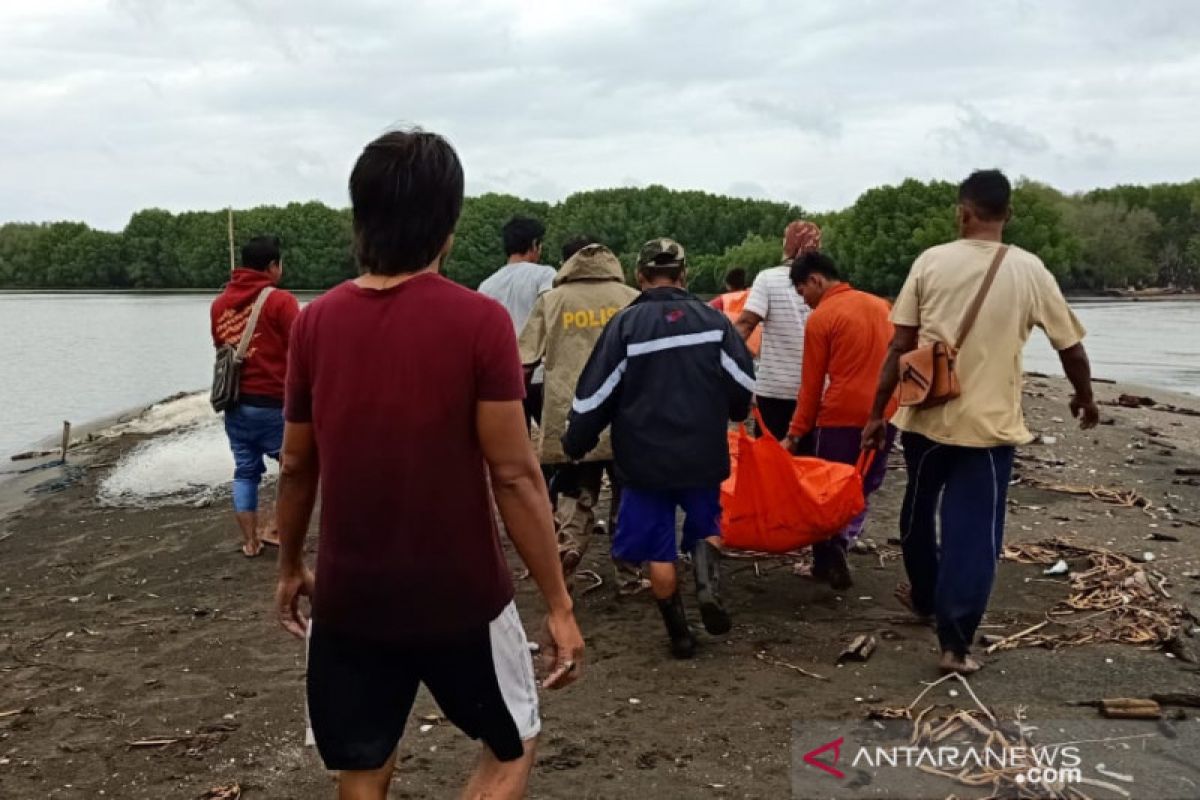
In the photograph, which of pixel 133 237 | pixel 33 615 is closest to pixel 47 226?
pixel 133 237

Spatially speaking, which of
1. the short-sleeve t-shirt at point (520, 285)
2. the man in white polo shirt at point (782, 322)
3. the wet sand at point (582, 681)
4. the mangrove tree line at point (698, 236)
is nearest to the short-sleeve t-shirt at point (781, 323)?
the man in white polo shirt at point (782, 322)

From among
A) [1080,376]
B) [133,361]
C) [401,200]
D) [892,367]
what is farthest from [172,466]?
[133,361]

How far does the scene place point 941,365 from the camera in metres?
4.81

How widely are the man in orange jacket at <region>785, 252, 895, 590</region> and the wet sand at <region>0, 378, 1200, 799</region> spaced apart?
Answer: 78 cm

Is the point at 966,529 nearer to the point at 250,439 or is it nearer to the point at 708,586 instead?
the point at 708,586

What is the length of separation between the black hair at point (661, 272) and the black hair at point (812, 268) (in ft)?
3.81

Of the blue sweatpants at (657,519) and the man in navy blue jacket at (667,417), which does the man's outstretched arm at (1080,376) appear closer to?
the man in navy blue jacket at (667,417)

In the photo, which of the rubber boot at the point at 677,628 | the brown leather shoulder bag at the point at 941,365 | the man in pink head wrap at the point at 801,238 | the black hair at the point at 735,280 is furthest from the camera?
the black hair at the point at 735,280

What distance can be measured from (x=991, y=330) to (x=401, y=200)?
3.14 m

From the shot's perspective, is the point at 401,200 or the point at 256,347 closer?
the point at 401,200

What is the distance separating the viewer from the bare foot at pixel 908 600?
5.79 metres

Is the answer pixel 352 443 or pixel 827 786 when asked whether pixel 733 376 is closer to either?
pixel 827 786

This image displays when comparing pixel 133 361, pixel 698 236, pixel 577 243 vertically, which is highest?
pixel 698 236

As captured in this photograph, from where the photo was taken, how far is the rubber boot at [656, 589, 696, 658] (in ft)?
17.8
